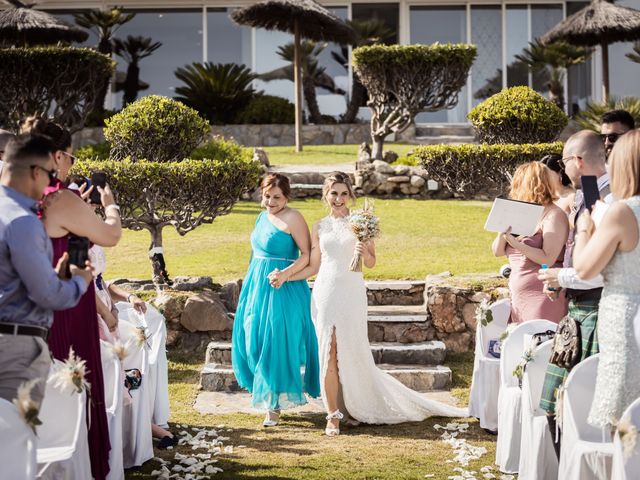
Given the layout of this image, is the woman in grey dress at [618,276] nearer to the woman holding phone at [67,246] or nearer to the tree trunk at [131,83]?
the woman holding phone at [67,246]

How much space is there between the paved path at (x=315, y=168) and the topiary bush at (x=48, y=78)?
3399mm

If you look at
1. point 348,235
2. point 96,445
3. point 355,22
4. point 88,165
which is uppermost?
point 355,22

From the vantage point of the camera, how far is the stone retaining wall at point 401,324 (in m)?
8.72

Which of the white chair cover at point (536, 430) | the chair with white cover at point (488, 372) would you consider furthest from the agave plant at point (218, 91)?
the white chair cover at point (536, 430)

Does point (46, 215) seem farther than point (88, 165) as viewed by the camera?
No

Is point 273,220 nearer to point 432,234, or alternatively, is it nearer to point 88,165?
point 88,165

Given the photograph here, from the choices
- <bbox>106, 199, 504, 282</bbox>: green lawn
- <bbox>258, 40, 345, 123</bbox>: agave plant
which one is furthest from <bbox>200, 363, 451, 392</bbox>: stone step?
<bbox>258, 40, 345, 123</bbox>: agave plant

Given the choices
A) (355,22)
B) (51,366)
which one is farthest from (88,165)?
(355,22)

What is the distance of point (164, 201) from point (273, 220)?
266 cm

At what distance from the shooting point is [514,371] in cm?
521

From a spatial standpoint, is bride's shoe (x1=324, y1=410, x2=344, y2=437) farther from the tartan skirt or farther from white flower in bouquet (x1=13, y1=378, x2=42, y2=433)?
white flower in bouquet (x1=13, y1=378, x2=42, y2=433)

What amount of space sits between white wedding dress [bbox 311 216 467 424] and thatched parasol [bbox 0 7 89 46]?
13000 millimetres

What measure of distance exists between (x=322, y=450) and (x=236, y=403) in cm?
151

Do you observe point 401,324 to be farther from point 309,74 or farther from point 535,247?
point 309,74
